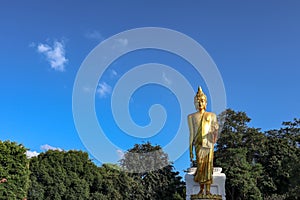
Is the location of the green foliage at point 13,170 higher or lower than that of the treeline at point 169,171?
lower

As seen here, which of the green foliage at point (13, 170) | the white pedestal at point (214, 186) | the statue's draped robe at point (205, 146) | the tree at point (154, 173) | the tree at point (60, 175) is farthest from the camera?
the tree at point (154, 173)

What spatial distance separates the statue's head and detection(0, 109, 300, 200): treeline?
12.8 meters

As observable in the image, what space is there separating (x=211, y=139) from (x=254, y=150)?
17.0 meters

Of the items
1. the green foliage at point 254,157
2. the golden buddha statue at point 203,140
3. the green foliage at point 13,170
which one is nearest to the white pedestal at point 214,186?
the golden buddha statue at point 203,140

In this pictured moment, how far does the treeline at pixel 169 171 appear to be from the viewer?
957 inches

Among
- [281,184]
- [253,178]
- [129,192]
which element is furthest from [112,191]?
[281,184]

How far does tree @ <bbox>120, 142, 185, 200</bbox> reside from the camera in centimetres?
2828

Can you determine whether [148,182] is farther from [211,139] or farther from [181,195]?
[211,139]

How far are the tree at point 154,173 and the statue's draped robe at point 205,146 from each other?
56.8 ft

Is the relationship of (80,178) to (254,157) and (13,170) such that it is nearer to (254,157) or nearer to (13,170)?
(13,170)

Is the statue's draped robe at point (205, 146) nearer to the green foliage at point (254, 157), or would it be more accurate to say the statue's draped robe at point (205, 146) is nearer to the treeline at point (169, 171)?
the treeline at point (169, 171)

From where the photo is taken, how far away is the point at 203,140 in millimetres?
11148

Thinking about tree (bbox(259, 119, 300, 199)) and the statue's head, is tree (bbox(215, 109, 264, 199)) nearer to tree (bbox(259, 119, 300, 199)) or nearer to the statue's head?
tree (bbox(259, 119, 300, 199))

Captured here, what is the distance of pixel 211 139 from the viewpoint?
11242 millimetres
